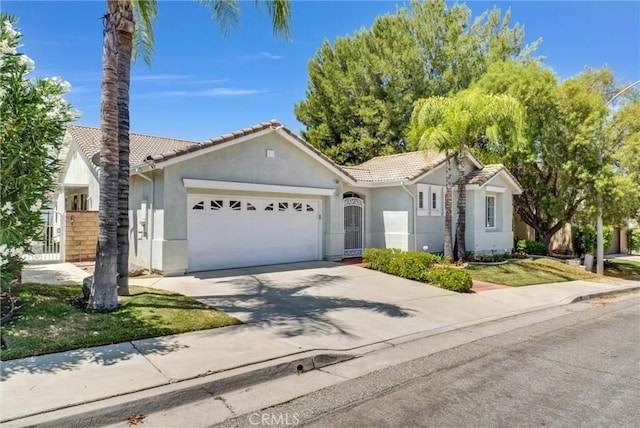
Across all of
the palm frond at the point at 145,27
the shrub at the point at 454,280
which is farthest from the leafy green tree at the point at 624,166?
the palm frond at the point at 145,27

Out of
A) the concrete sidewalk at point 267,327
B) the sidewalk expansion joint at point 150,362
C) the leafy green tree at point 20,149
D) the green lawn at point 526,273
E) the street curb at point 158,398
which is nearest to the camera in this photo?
the street curb at point 158,398

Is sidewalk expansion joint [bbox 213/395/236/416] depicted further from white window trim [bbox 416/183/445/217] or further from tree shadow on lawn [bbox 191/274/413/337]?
white window trim [bbox 416/183/445/217]

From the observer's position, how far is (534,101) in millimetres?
18969

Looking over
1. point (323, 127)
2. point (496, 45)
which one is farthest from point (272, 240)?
point (496, 45)

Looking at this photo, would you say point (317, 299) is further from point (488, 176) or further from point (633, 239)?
point (633, 239)

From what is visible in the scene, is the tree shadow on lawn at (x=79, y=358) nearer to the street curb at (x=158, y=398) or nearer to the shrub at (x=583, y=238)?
the street curb at (x=158, y=398)

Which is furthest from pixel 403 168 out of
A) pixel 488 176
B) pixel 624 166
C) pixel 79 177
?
pixel 79 177

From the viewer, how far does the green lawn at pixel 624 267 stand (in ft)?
66.0

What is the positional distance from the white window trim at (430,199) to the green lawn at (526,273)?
3.21 m

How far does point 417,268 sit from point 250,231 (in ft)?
18.3

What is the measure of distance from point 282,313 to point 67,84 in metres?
5.62

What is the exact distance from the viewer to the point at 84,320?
6.60m

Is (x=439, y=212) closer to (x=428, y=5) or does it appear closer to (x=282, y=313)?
(x=282, y=313)

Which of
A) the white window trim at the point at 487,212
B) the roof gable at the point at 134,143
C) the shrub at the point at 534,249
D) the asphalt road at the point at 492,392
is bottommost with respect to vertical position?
the asphalt road at the point at 492,392
